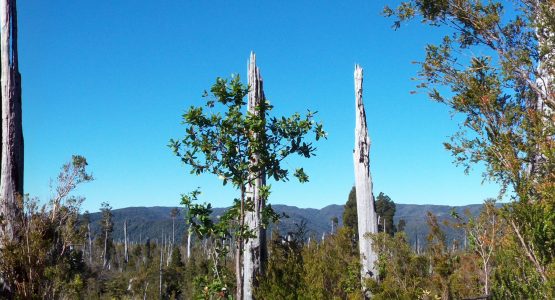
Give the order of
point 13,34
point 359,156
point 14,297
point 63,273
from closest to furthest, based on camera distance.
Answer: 1. point 14,297
2. point 63,273
3. point 13,34
4. point 359,156

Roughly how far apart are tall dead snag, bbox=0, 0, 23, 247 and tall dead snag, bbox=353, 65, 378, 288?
256 inches

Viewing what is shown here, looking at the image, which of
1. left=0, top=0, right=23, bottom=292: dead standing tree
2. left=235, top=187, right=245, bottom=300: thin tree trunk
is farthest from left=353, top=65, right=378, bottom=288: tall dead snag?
left=0, top=0, right=23, bottom=292: dead standing tree

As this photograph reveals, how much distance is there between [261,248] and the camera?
9453mm

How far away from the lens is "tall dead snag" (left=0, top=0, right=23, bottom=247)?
25.9 ft

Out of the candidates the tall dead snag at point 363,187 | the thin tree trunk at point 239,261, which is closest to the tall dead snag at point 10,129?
the thin tree trunk at point 239,261

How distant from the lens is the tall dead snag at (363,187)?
34.0 feet

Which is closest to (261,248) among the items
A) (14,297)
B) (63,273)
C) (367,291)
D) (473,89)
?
(367,291)

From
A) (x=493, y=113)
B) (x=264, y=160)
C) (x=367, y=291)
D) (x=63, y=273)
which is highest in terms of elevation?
(x=493, y=113)

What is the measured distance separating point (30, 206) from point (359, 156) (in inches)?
Answer: 252

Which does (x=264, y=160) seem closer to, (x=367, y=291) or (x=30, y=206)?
(x=30, y=206)

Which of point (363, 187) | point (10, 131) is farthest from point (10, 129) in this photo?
point (363, 187)

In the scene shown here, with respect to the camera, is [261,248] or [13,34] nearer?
[13,34]

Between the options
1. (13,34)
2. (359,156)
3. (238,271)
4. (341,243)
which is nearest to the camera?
(238,271)

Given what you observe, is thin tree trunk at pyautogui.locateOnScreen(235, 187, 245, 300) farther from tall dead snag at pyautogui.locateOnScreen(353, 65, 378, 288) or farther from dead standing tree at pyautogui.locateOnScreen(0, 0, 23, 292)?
tall dead snag at pyautogui.locateOnScreen(353, 65, 378, 288)
